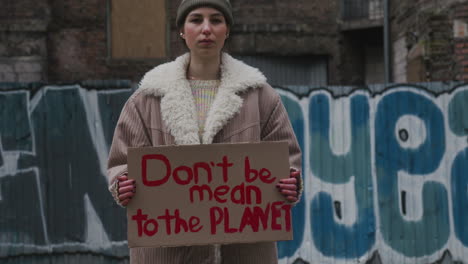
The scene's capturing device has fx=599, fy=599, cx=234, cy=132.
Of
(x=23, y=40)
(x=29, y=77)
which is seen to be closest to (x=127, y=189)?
(x=29, y=77)

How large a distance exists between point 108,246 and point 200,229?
4.19 metres

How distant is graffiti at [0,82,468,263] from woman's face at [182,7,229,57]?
12.9ft

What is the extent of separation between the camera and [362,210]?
6352 millimetres

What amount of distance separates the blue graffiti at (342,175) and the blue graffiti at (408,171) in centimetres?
14

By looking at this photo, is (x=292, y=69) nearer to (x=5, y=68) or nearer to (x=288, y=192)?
(x=5, y=68)

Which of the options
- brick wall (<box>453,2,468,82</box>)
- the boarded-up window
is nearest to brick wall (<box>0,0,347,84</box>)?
the boarded-up window

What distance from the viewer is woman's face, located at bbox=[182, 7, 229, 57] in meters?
2.44

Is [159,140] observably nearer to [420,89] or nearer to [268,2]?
[420,89]

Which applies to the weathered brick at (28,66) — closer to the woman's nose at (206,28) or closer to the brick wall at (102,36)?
the brick wall at (102,36)

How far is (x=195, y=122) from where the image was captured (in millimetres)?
2414

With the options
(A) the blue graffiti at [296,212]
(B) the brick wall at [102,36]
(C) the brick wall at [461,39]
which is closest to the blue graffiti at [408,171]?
(A) the blue graffiti at [296,212]

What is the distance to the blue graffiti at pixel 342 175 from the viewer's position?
6.33 meters

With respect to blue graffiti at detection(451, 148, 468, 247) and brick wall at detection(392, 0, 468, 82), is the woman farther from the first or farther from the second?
brick wall at detection(392, 0, 468, 82)

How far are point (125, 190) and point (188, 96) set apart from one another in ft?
1.51
